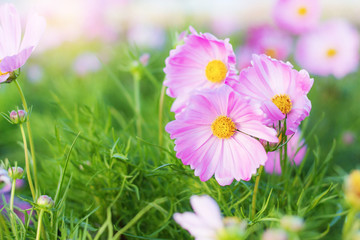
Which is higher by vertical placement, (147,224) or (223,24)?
(223,24)

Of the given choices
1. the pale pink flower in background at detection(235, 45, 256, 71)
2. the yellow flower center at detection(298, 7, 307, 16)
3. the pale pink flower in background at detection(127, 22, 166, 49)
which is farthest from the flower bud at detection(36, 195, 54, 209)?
the pale pink flower in background at detection(127, 22, 166, 49)

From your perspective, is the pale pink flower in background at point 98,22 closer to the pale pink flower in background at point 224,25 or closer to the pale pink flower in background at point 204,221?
the pale pink flower in background at point 224,25

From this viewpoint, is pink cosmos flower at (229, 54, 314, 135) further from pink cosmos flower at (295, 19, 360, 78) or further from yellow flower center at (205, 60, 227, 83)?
pink cosmos flower at (295, 19, 360, 78)

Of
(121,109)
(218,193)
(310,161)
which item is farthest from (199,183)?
(121,109)

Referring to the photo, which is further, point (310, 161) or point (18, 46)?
point (310, 161)

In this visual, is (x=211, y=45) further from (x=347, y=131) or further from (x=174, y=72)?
(x=347, y=131)

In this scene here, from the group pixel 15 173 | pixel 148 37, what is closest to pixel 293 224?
pixel 15 173

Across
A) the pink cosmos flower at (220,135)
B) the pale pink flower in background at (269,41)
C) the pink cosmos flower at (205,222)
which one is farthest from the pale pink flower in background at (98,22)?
the pink cosmos flower at (205,222)
